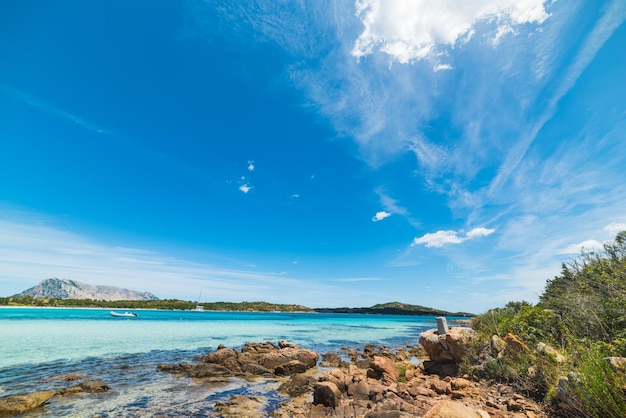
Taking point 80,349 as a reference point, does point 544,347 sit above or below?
above

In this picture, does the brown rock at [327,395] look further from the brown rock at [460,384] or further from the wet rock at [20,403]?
the wet rock at [20,403]

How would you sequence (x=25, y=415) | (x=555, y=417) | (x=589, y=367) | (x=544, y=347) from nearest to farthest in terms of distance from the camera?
(x=589, y=367) → (x=555, y=417) → (x=25, y=415) → (x=544, y=347)

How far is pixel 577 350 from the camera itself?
31.3 feet

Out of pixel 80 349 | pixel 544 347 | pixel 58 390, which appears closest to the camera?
pixel 544 347

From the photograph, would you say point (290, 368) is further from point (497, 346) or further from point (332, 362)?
point (497, 346)

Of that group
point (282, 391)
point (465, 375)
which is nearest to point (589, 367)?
point (465, 375)

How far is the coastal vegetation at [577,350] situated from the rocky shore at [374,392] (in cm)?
83

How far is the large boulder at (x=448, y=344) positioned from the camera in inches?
582

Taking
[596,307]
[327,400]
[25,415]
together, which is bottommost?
[25,415]

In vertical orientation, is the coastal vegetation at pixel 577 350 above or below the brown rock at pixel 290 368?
above

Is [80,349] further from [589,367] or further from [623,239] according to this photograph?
[623,239]

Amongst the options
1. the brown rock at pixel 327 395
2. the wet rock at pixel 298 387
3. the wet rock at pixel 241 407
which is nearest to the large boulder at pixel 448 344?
the brown rock at pixel 327 395

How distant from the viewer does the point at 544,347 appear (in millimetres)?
11141

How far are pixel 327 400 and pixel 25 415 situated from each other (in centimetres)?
1155
